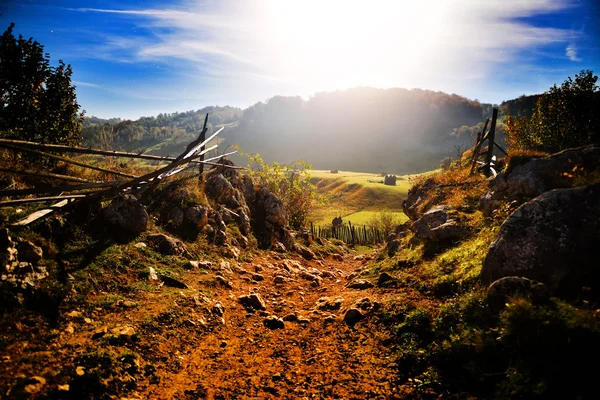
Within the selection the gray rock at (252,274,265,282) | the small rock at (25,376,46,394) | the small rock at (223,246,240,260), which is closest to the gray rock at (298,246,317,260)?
the small rock at (223,246,240,260)

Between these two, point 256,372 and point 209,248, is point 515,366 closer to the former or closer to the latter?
point 256,372

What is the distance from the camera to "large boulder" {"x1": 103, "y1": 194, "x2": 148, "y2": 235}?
8250 millimetres

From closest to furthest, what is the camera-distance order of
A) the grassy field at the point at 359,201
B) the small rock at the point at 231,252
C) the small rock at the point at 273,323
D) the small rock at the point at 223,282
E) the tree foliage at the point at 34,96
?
the small rock at the point at 273,323 → the small rock at the point at 223,282 → the small rock at the point at 231,252 → the tree foliage at the point at 34,96 → the grassy field at the point at 359,201

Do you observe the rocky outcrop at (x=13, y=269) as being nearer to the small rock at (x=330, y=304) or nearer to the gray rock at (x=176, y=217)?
the gray rock at (x=176, y=217)

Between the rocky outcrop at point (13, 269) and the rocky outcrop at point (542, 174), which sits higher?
the rocky outcrop at point (542, 174)

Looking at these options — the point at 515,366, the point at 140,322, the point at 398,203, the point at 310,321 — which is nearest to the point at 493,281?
the point at 515,366

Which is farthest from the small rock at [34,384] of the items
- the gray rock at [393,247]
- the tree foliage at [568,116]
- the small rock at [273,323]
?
the tree foliage at [568,116]

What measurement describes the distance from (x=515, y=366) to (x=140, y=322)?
602cm

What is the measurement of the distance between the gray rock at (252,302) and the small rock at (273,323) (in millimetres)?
862

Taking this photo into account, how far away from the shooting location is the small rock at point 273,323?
6590 millimetres

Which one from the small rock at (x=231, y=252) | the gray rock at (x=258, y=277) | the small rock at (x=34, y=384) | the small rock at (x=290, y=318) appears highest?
the small rock at (x=34, y=384)

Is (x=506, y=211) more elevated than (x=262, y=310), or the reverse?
(x=506, y=211)

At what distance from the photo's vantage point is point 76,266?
631cm

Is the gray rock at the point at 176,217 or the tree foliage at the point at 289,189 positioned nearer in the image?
the gray rock at the point at 176,217
